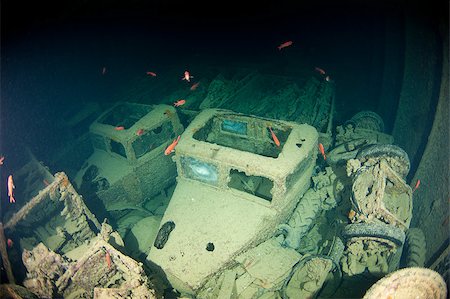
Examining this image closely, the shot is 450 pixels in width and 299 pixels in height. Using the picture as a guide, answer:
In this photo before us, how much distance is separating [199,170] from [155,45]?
34.6 ft

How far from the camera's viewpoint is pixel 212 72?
992cm

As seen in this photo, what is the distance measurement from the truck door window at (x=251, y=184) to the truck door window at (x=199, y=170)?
0.84 metres

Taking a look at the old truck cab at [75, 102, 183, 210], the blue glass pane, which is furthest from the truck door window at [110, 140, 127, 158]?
A: the blue glass pane

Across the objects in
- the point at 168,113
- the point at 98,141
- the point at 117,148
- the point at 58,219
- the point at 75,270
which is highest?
the point at 168,113

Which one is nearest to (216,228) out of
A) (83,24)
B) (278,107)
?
(278,107)

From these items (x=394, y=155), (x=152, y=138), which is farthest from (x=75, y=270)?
(x=394, y=155)

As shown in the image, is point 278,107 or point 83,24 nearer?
point 278,107

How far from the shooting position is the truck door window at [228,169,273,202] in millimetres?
5727

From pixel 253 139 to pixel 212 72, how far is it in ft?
16.8

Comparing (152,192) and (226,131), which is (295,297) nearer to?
(226,131)

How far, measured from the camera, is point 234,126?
5660mm

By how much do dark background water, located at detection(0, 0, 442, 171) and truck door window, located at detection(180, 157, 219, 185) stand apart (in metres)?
4.35

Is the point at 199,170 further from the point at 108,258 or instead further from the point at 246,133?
the point at 108,258

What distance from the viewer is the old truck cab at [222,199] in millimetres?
4281
